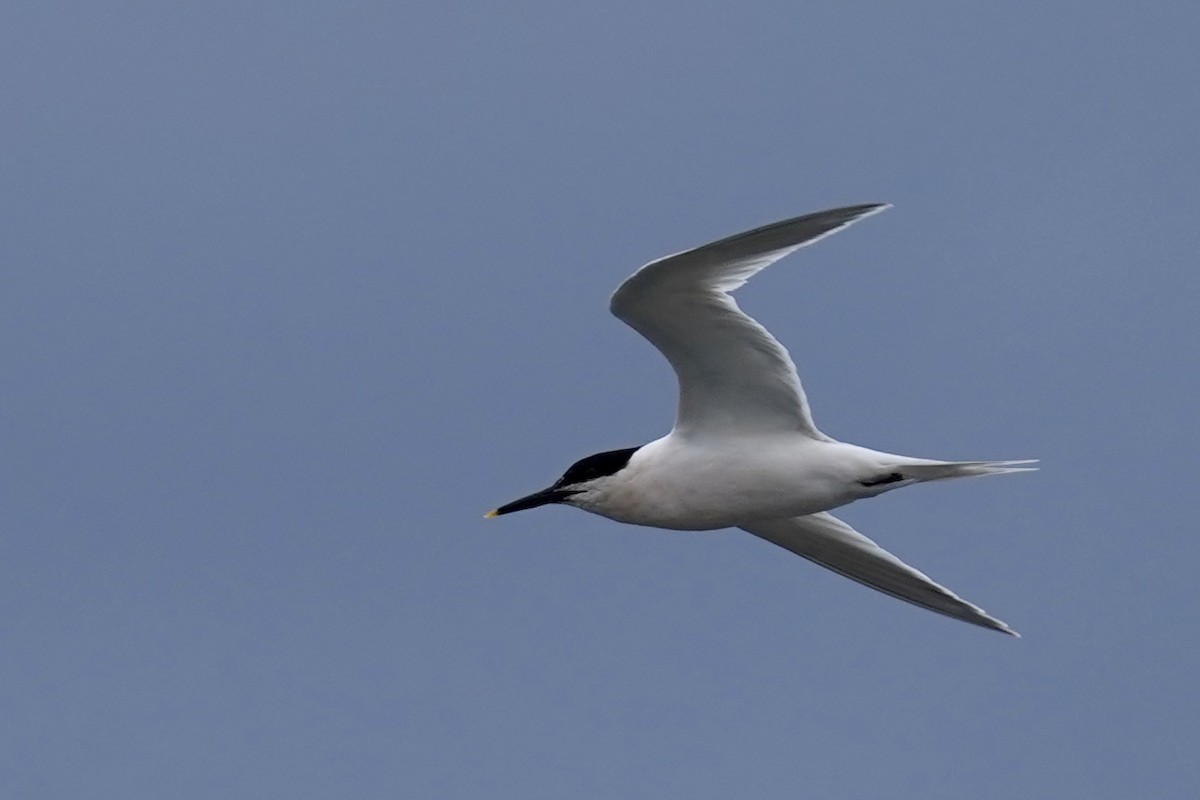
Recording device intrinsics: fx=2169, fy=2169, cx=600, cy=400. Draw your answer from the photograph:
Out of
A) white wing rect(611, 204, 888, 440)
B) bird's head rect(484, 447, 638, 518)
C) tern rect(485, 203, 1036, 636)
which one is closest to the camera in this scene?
white wing rect(611, 204, 888, 440)

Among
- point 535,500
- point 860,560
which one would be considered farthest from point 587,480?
point 860,560

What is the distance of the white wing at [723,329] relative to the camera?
12586 mm

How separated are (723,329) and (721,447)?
1.05 meters

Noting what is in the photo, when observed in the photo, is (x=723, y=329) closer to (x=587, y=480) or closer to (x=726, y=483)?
(x=726, y=483)

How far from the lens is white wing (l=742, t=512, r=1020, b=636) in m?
15.5

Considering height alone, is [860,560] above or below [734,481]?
below

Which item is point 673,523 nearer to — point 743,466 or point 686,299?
point 743,466

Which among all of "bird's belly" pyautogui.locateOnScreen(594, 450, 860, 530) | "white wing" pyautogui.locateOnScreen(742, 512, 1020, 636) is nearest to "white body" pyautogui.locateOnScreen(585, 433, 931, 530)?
"bird's belly" pyautogui.locateOnScreen(594, 450, 860, 530)

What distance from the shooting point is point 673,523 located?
571 inches

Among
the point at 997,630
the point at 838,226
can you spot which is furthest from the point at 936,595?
the point at 838,226

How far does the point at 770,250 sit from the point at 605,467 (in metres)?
2.52

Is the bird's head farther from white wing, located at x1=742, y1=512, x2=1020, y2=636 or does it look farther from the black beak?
white wing, located at x1=742, y1=512, x2=1020, y2=636

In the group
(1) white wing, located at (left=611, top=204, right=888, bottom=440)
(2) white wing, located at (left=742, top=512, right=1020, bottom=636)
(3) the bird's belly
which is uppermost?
(1) white wing, located at (left=611, top=204, right=888, bottom=440)

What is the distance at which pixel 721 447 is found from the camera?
1423cm
